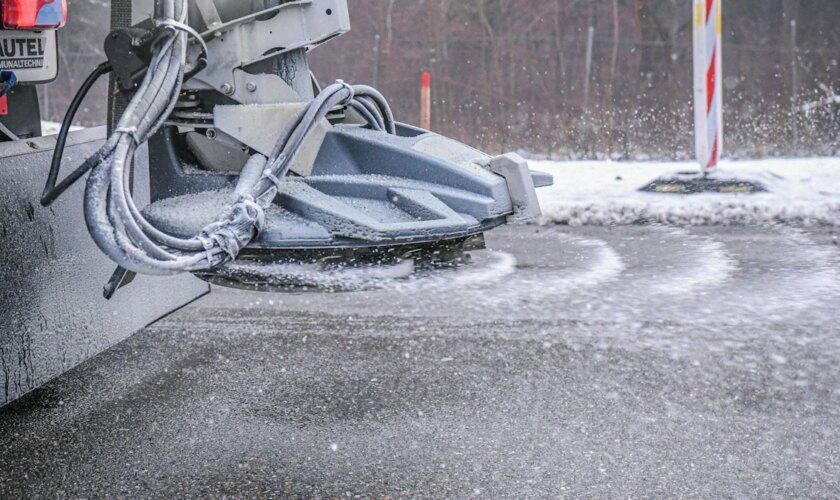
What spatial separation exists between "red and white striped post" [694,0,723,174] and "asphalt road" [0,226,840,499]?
3.01 metres

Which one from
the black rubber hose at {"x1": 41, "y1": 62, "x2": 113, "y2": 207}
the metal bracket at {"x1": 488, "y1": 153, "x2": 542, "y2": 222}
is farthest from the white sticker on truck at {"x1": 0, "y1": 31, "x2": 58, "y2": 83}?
the metal bracket at {"x1": 488, "y1": 153, "x2": 542, "y2": 222}

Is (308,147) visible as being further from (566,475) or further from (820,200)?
(820,200)

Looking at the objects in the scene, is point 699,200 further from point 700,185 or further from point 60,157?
point 60,157

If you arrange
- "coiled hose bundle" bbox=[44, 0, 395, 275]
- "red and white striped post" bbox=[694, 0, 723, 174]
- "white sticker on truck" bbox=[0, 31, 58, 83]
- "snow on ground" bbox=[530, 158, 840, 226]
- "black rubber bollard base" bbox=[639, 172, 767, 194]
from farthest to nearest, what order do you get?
"red and white striped post" bbox=[694, 0, 723, 174], "black rubber bollard base" bbox=[639, 172, 767, 194], "snow on ground" bbox=[530, 158, 840, 226], "white sticker on truck" bbox=[0, 31, 58, 83], "coiled hose bundle" bbox=[44, 0, 395, 275]

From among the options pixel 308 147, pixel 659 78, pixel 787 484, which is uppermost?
pixel 659 78

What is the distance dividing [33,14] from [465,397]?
179cm

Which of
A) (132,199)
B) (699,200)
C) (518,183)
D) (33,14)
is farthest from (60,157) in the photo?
(699,200)

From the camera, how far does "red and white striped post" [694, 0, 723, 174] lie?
7762 millimetres

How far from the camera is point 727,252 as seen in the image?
5.50m

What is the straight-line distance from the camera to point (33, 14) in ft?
10.1

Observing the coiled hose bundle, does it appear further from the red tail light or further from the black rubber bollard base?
the black rubber bollard base

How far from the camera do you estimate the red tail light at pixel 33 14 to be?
3011mm

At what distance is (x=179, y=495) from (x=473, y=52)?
9.74 m

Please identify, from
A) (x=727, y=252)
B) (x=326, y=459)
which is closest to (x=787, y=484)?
(x=326, y=459)
